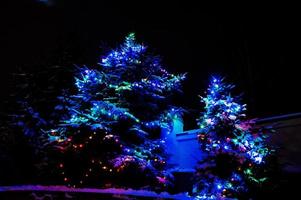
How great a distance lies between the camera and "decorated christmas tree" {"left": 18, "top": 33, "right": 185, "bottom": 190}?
12.1 m

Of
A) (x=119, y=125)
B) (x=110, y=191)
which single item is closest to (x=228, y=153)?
(x=110, y=191)

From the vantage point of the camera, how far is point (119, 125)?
12711mm

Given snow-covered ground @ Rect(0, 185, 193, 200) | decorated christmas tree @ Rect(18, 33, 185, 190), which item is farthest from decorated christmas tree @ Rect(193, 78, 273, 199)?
decorated christmas tree @ Rect(18, 33, 185, 190)

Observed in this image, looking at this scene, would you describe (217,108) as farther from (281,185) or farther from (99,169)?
(99,169)

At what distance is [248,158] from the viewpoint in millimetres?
8992

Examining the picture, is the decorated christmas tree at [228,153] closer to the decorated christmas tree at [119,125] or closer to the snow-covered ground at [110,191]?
the snow-covered ground at [110,191]

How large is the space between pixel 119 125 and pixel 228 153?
182 inches

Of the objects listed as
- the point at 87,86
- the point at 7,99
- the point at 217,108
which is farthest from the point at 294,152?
the point at 7,99

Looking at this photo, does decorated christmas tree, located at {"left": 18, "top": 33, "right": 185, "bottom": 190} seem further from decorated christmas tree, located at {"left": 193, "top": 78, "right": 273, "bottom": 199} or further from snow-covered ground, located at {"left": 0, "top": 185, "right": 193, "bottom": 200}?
decorated christmas tree, located at {"left": 193, "top": 78, "right": 273, "bottom": 199}

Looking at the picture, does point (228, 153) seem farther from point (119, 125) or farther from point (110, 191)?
point (119, 125)

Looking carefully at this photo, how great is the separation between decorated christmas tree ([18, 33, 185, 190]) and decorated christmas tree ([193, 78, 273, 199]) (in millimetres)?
2887

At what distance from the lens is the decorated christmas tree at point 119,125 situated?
1212 cm

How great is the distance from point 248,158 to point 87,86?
6242 mm

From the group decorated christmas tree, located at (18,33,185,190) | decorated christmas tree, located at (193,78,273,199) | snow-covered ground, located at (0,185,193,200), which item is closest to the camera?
decorated christmas tree, located at (193,78,273,199)
